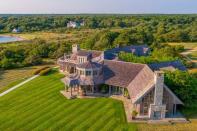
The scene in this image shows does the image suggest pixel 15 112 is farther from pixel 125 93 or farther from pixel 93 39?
pixel 93 39

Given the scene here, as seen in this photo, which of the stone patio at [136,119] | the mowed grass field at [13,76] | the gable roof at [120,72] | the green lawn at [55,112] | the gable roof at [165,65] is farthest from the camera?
the mowed grass field at [13,76]

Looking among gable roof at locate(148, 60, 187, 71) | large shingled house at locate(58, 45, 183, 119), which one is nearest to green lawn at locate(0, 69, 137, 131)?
large shingled house at locate(58, 45, 183, 119)

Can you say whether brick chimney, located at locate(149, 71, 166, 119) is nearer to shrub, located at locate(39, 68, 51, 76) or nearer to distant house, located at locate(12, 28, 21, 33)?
shrub, located at locate(39, 68, 51, 76)

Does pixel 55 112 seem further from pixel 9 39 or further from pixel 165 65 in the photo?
pixel 9 39

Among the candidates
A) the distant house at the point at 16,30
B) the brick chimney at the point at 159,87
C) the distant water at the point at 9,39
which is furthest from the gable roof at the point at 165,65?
the distant house at the point at 16,30

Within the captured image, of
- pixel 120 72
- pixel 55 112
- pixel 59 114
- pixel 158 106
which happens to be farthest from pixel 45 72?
pixel 158 106

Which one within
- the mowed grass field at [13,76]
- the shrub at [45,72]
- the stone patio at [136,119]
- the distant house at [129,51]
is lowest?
the stone patio at [136,119]

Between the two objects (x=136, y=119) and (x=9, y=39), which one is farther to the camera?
(x=9, y=39)

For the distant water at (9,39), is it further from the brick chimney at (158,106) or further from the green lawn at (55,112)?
the brick chimney at (158,106)
